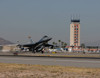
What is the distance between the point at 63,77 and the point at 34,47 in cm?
7629

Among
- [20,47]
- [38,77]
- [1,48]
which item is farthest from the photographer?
[20,47]

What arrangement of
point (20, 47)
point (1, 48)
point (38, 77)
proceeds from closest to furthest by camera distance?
point (38, 77) < point (1, 48) < point (20, 47)

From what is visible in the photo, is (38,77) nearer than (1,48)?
Yes

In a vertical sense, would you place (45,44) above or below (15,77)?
above

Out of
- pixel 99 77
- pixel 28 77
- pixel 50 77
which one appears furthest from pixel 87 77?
pixel 28 77

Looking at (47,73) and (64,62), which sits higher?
(64,62)

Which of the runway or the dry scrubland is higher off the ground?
the runway

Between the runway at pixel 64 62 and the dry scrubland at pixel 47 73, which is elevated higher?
the runway at pixel 64 62

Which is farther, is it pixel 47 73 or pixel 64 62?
pixel 64 62

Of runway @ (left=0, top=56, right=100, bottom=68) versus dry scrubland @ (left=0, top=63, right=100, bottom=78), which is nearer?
dry scrubland @ (left=0, top=63, right=100, bottom=78)

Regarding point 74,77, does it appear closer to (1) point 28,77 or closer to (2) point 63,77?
(2) point 63,77

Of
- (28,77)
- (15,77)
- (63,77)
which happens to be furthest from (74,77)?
(15,77)

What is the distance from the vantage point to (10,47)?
3524 inches

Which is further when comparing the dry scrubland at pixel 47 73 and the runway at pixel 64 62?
the runway at pixel 64 62
